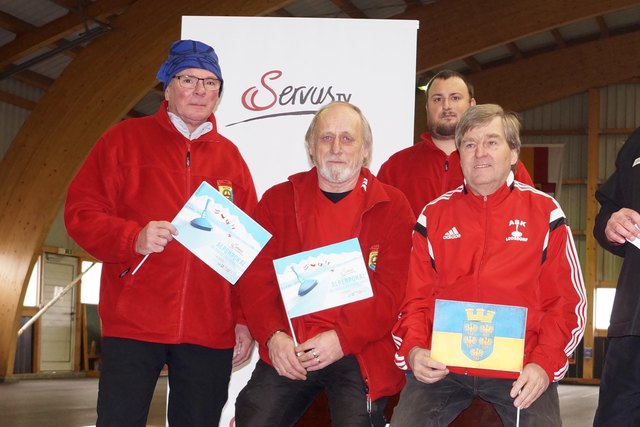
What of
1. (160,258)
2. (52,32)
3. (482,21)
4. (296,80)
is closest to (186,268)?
(160,258)

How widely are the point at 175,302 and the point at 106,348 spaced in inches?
11.3

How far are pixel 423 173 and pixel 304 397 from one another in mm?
1377

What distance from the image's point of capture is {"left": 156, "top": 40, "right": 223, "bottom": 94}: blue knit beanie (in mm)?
3197

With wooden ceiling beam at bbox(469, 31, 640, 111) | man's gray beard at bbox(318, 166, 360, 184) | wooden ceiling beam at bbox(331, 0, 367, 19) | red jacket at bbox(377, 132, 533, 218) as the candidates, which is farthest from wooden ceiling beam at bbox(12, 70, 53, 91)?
man's gray beard at bbox(318, 166, 360, 184)

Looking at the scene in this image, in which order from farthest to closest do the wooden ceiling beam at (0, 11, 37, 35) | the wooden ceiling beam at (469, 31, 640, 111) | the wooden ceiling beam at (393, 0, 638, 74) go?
the wooden ceiling beam at (469, 31, 640, 111), the wooden ceiling beam at (393, 0, 638, 74), the wooden ceiling beam at (0, 11, 37, 35)

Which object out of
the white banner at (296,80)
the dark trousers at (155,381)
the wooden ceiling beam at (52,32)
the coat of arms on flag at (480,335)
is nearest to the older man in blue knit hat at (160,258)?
the dark trousers at (155,381)

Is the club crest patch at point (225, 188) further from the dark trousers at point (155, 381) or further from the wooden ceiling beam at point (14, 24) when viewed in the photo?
the wooden ceiling beam at point (14, 24)

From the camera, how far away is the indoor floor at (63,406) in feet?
26.4

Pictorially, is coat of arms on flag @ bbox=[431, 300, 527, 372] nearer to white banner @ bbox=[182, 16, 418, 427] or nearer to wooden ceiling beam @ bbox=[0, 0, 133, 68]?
white banner @ bbox=[182, 16, 418, 427]

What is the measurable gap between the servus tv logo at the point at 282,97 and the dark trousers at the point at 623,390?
6.64ft

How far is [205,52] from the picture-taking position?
3.25 meters

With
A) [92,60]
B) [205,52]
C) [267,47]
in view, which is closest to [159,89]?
[92,60]

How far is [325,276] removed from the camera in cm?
304

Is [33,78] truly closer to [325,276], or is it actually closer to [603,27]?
[603,27]
